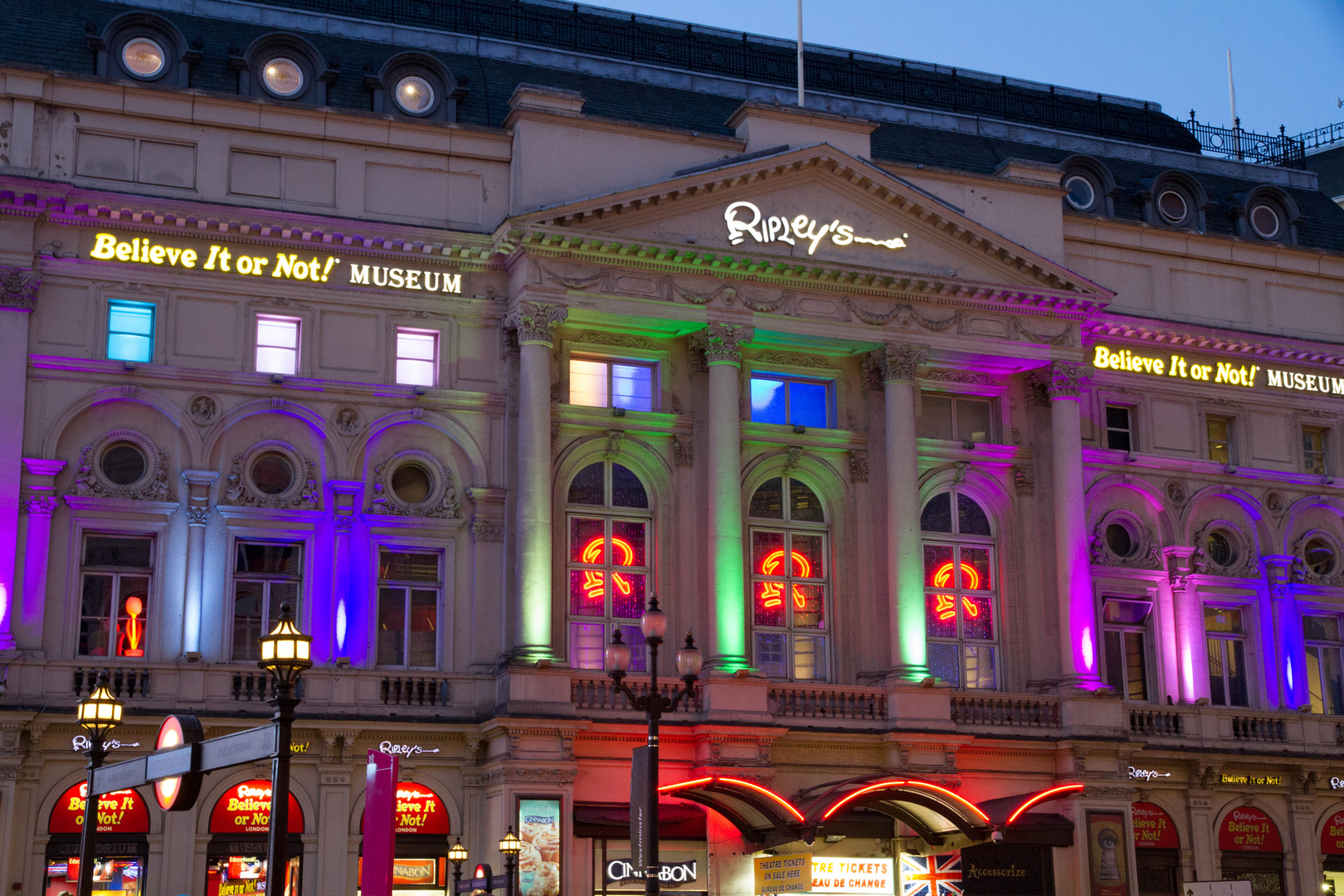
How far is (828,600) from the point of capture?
38656 mm

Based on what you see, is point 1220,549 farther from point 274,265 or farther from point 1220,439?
point 274,265

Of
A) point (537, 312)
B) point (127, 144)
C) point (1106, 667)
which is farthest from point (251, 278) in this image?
point (1106, 667)

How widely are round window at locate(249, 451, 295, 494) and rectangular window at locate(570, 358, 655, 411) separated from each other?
6.33 metres

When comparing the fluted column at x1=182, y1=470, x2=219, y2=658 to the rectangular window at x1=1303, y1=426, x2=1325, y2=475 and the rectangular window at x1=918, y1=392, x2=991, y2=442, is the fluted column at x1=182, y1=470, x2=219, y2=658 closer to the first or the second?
the rectangular window at x1=918, y1=392, x2=991, y2=442

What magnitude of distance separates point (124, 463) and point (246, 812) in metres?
7.32

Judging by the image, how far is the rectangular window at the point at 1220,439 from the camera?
143 ft

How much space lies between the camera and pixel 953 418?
1609 inches

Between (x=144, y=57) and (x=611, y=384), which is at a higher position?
(x=144, y=57)

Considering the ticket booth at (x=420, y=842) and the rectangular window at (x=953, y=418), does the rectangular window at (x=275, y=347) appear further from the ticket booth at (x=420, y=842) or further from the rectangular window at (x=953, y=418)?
the rectangular window at (x=953, y=418)

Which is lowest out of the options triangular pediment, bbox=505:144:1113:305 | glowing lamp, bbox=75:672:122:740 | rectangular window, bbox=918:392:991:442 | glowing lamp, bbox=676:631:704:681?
glowing lamp, bbox=75:672:122:740

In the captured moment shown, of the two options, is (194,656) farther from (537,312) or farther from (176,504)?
(537,312)

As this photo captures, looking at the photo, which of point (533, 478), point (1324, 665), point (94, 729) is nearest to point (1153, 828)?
point (1324, 665)

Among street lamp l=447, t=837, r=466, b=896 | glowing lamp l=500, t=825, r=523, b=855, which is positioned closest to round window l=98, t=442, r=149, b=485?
street lamp l=447, t=837, r=466, b=896

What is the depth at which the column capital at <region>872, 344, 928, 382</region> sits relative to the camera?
38719 mm
